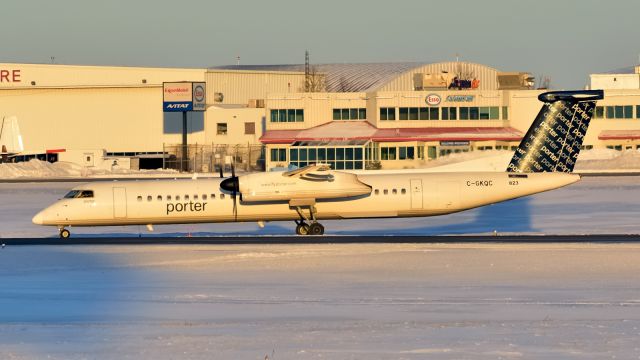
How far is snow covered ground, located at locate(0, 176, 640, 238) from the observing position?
44625mm

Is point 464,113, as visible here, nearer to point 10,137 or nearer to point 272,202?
point 10,137

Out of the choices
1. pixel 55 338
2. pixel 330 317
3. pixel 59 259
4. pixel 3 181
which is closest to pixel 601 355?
pixel 330 317

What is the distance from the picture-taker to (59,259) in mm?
33719

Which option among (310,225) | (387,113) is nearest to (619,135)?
(387,113)

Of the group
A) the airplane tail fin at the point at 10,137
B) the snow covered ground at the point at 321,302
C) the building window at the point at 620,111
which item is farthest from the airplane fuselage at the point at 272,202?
the airplane tail fin at the point at 10,137

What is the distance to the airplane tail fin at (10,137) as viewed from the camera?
9488 centimetres

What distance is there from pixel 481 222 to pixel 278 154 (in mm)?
43757

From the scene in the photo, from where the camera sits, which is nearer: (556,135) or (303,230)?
(556,135)

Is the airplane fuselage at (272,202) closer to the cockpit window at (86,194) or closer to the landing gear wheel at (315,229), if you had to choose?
the cockpit window at (86,194)

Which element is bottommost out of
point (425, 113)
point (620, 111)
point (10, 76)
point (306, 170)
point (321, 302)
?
point (321, 302)

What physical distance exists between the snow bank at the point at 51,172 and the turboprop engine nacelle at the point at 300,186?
5058cm

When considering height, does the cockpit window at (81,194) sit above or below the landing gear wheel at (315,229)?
above

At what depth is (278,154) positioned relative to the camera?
9144 cm

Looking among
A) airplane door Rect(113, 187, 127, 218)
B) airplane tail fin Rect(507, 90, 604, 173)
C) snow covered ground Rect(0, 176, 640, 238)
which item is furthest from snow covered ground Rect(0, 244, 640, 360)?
snow covered ground Rect(0, 176, 640, 238)
